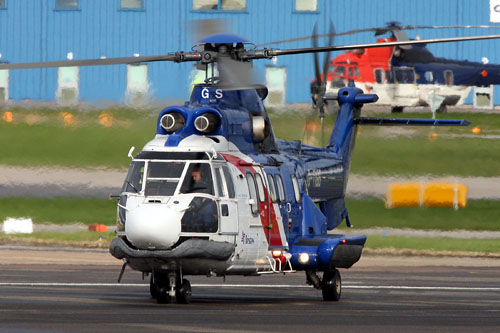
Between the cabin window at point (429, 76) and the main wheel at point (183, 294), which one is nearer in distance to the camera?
the main wheel at point (183, 294)

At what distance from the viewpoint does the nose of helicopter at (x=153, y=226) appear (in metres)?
20.1

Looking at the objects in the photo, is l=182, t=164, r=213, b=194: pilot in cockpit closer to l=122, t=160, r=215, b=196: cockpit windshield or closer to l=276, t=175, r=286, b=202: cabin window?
l=122, t=160, r=215, b=196: cockpit windshield

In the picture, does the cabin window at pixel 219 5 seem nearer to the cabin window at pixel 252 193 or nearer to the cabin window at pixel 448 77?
the cabin window at pixel 448 77

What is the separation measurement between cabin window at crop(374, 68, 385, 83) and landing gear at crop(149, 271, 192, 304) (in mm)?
36562

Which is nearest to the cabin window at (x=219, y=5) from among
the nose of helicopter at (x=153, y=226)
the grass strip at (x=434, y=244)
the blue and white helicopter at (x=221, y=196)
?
the grass strip at (x=434, y=244)

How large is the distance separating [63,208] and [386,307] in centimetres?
2334

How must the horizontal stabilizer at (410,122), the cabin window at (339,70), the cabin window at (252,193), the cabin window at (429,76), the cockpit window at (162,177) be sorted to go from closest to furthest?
the cockpit window at (162,177) < the cabin window at (252,193) < the horizontal stabilizer at (410,122) < the cabin window at (429,76) < the cabin window at (339,70)

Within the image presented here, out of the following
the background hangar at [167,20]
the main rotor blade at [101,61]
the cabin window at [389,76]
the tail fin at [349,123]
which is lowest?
the tail fin at [349,123]

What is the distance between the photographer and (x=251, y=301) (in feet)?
74.3

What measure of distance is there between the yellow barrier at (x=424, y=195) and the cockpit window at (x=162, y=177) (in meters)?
22.6

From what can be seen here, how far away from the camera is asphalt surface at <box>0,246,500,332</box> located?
17.5 m

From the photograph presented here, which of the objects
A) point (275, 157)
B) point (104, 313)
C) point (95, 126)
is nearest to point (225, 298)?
point (275, 157)

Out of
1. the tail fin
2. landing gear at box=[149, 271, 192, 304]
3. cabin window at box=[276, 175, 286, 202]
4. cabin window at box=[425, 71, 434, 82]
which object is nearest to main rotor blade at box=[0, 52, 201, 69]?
cabin window at box=[276, 175, 286, 202]

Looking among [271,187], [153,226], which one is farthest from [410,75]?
[153,226]
